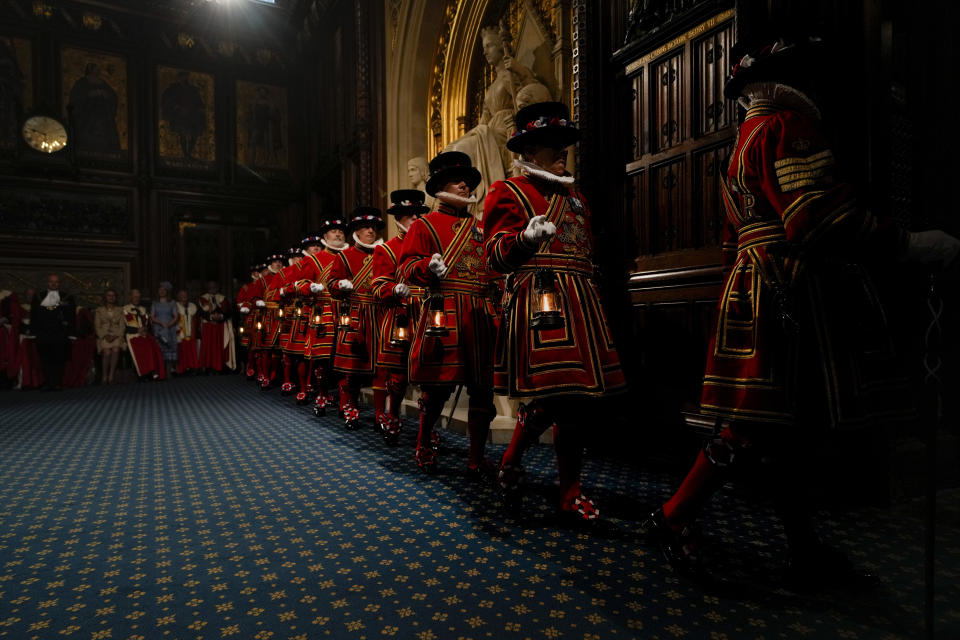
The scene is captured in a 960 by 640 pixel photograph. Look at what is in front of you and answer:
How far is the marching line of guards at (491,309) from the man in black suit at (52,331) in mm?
6116

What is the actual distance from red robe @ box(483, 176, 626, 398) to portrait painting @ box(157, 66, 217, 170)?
13068 mm

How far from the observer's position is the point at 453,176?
3148mm

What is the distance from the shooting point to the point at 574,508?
90.0 inches

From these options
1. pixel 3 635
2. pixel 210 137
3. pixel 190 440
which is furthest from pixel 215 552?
pixel 210 137

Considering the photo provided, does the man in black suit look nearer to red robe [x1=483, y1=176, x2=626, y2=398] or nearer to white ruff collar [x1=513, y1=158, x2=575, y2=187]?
red robe [x1=483, y1=176, x2=626, y2=398]

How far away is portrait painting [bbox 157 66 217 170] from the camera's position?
504 inches

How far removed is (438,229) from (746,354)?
1.86 metres

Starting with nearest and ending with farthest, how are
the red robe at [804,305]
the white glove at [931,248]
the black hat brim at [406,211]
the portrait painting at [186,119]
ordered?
the white glove at [931,248] < the red robe at [804,305] < the black hat brim at [406,211] < the portrait painting at [186,119]

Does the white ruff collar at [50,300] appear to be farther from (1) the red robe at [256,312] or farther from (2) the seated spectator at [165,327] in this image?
(1) the red robe at [256,312]

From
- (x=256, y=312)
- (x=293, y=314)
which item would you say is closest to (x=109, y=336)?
(x=256, y=312)

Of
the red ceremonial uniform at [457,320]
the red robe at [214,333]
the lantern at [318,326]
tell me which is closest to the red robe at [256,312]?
the red robe at [214,333]

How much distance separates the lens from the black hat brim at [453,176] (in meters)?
3.12

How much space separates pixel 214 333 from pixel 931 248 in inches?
475

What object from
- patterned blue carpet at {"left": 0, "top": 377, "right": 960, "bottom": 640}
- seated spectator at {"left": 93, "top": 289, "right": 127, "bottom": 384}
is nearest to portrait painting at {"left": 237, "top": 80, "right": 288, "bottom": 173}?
seated spectator at {"left": 93, "top": 289, "right": 127, "bottom": 384}
